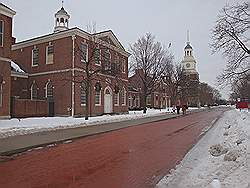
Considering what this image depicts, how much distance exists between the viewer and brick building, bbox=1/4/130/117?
35.7 m

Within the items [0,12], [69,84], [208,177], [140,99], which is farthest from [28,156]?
[140,99]

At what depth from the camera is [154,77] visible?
5144 centimetres

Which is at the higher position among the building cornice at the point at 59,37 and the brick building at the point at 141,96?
the building cornice at the point at 59,37

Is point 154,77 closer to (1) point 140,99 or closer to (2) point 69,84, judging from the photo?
(2) point 69,84

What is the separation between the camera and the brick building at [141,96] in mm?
71875

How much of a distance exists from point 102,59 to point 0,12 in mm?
14896

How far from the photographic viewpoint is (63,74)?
36.8 m

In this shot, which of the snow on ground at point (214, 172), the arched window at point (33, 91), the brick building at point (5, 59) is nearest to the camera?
the snow on ground at point (214, 172)

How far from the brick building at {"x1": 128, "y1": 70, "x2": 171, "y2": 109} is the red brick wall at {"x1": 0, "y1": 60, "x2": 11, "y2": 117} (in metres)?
39.4

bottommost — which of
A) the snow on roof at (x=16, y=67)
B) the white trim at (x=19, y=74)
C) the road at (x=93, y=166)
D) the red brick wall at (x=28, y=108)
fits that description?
the road at (x=93, y=166)

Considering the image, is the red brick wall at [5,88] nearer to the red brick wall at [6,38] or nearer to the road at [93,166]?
the red brick wall at [6,38]

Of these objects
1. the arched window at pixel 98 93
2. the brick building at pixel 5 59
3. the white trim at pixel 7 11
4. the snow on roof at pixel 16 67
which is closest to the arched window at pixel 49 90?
the snow on roof at pixel 16 67

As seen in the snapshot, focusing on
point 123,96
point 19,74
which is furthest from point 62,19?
point 123,96

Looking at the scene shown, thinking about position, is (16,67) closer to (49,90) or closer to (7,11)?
(49,90)
